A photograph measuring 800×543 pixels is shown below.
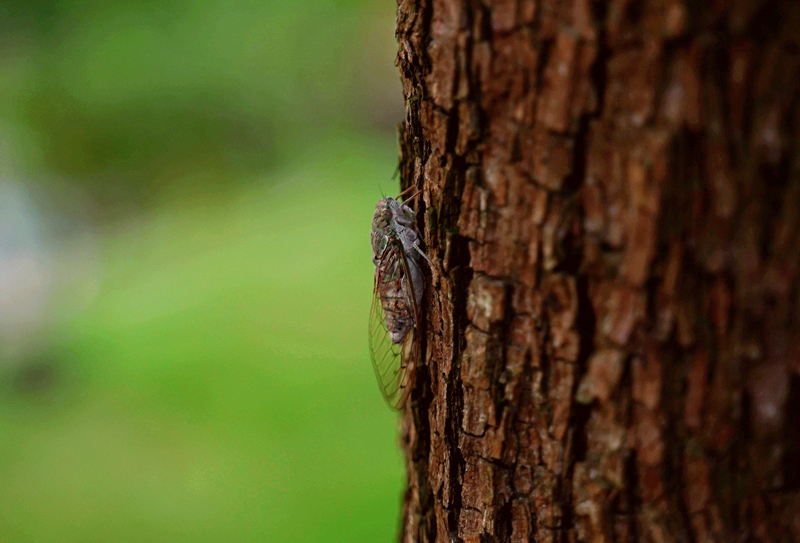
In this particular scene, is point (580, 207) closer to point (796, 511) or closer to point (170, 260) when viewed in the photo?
point (796, 511)

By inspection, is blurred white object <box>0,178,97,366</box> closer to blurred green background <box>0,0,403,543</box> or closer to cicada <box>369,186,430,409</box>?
blurred green background <box>0,0,403,543</box>

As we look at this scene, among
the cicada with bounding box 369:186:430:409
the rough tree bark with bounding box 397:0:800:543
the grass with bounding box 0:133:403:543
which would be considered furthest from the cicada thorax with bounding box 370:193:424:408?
the grass with bounding box 0:133:403:543

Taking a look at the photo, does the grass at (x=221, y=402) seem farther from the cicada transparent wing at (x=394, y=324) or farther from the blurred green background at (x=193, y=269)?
the cicada transparent wing at (x=394, y=324)

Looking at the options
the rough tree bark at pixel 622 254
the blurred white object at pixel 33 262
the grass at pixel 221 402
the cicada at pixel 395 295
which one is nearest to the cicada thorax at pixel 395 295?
the cicada at pixel 395 295

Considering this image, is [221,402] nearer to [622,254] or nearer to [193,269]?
[193,269]

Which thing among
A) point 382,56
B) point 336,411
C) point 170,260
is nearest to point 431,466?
point 336,411

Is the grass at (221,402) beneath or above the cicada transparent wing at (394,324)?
beneath

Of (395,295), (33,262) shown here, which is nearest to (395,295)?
(395,295)
